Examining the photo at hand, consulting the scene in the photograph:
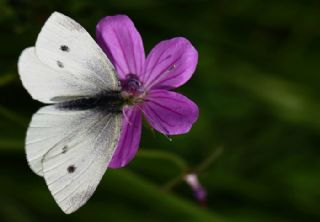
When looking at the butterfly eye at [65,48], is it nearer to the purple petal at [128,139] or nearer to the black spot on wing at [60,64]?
the black spot on wing at [60,64]

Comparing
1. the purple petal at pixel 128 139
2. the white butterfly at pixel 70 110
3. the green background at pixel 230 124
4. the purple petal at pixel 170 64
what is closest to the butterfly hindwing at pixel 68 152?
the white butterfly at pixel 70 110

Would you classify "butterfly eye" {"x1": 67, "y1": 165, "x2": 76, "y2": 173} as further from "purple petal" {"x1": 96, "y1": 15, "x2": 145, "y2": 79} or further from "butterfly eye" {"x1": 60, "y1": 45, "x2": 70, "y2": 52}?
"purple petal" {"x1": 96, "y1": 15, "x2": 145, "y2": 79}

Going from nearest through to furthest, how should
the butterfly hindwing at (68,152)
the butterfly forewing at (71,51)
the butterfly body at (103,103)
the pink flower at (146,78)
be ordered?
the butterfly hindwing at (68,152) → the butterfly forewing at (71,51) → the butterfly body at (103,103) → the pink flower at (146,78)

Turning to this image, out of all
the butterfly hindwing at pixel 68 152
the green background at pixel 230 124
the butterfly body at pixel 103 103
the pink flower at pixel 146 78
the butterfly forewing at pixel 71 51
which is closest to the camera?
the butterfly hindwing at pixel 68 152

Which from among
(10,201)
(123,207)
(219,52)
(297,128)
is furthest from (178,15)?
(10,201)

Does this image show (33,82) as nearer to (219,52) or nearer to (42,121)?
(42,121)

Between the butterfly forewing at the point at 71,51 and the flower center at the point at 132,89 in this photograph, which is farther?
the flower center at the point at 132,89

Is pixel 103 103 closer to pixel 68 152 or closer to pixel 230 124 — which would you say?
pixel 68 152

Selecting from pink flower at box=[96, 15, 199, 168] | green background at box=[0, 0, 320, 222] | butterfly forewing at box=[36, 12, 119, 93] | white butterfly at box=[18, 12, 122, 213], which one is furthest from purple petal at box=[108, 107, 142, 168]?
green background at box=[0, 0, 320, 222]
